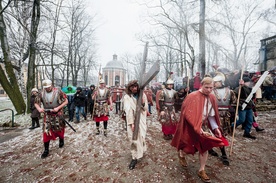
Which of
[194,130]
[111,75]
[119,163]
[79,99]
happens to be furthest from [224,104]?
[111,75]

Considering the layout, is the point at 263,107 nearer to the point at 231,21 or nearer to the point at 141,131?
the point at 141,131

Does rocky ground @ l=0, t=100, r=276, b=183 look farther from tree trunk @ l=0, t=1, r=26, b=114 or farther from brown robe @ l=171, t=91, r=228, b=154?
tree trunk @ l=0, t=1, r=26, b=114

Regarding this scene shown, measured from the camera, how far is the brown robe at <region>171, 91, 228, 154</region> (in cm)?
238

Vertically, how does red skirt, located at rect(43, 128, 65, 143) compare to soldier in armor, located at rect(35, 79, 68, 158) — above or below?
below

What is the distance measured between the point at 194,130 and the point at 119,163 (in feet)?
6.25

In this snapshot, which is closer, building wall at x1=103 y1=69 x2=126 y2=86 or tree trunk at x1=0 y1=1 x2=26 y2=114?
tree trunk at x1=0 y1=1 x2=26 y2=114

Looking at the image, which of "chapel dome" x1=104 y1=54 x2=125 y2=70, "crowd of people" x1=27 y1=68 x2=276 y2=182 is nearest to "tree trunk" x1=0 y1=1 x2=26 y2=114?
"crowd of people" x1=27 y1=68 x2=276 y2=182

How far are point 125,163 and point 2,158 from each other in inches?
131

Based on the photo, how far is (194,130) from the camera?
7.90 feet

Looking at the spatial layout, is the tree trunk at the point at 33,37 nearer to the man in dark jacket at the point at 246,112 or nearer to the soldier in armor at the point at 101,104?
the soldier in armor at the point at 101,104

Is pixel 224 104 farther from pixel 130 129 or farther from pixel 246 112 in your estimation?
pixel 130 129

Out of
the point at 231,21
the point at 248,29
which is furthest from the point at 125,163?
the point at 248,29

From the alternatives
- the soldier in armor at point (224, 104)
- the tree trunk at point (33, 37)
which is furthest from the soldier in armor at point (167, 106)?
the tree trunk at point (33, 37)

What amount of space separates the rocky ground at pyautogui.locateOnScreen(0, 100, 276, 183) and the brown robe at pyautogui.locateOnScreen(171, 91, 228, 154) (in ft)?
2.13
